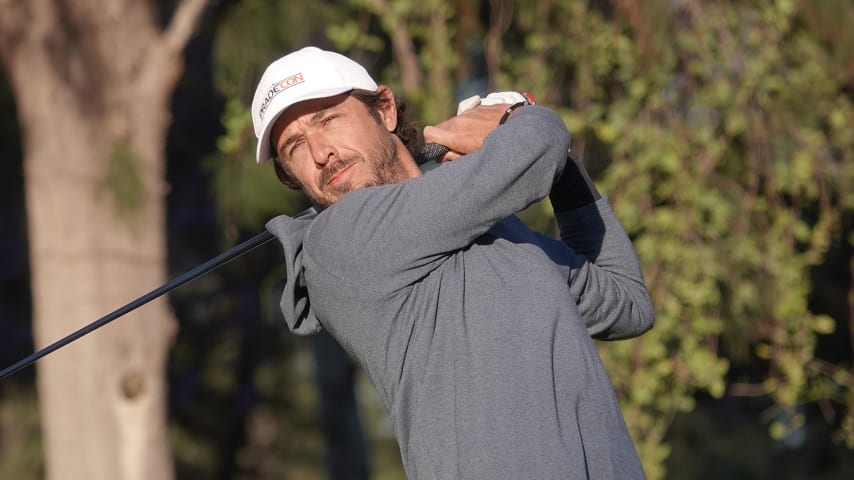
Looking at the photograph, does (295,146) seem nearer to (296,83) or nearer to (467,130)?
(296,83)

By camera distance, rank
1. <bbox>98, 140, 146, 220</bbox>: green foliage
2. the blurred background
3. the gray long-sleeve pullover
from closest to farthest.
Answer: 1. the gray long-sleeve pullover
2. the blurred background
3. <bbox>98, 140, 146, 220</bbox>: green foliage

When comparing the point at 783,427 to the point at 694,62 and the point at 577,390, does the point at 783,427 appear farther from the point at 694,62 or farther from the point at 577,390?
the point at 577,390

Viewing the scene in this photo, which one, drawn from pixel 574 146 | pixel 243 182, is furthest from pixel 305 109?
pixel 243 182

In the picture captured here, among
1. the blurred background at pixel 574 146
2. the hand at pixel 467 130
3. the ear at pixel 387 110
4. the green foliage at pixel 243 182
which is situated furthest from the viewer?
the green foliage at pixel 243 182

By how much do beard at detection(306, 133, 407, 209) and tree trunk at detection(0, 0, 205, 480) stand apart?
2579mm

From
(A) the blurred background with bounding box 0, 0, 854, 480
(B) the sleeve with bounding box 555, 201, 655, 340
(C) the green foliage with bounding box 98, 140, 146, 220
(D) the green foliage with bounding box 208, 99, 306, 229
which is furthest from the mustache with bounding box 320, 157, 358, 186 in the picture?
(C) the green foliage with bounding box 98, 140, 146, 220

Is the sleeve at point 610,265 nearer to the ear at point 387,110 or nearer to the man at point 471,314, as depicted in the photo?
the man at point 471,314

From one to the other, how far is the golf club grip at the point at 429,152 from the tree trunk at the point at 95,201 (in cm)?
253

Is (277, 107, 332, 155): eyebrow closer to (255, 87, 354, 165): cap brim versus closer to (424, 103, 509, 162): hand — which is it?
(255, 87, 354, 165): cap brim

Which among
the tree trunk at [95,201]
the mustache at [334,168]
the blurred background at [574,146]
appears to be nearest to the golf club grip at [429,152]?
the mustache at [334,168]

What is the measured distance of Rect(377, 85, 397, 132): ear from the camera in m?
2.44

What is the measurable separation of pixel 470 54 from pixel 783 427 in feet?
5.74

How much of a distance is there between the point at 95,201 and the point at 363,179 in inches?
106

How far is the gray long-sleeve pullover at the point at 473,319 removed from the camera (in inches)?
74.5
